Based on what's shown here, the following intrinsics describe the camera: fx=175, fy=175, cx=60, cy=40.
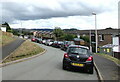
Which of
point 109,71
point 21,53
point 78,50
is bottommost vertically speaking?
point 109,71

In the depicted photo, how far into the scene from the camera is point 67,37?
54.3 metres

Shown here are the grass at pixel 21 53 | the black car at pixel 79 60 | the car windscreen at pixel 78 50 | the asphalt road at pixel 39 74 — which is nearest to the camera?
the asphalt road at pixel 39 74

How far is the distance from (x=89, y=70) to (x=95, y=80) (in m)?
1.60

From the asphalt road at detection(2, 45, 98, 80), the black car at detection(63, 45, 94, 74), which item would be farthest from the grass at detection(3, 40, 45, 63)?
the black car at detection(63, 45, 94, 74)

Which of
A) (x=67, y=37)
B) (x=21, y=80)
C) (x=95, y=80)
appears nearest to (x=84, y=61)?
(x=95, y=80)

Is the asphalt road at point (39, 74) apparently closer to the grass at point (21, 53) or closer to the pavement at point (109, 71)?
the pavement at point (109, 71)

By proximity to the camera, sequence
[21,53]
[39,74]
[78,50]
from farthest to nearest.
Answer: [21,53] → [78,50] → [39,74]

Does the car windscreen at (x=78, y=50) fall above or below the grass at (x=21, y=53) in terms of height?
above

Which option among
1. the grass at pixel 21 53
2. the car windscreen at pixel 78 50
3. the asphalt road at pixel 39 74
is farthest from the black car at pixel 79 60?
the grass at pixel 21 53

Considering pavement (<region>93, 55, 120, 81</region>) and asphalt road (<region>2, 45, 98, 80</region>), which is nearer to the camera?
asphalt road (<region>2, 45, 98, 80</region>)

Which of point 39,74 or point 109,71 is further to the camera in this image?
point 109,71

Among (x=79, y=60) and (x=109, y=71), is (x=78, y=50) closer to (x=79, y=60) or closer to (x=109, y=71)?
(x=79, y=60)

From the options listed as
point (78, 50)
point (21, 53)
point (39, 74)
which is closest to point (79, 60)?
point (78, 50)

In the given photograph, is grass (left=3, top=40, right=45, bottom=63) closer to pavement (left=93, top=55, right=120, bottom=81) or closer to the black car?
the black car
